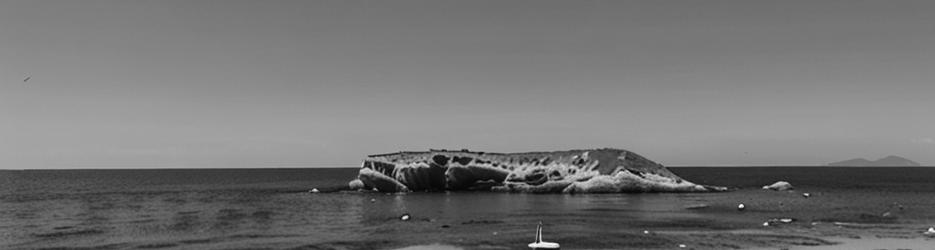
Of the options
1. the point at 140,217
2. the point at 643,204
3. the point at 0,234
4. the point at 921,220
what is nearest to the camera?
the point at 0,234

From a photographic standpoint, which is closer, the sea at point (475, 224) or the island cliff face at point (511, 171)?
the sea at point (475, 224)

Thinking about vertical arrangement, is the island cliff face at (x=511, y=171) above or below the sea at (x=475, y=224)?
above

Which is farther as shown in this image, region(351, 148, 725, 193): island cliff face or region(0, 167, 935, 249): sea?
region(351, 148, 725, 193): island cliff face

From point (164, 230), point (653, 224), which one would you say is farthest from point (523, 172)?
point (164, 230)

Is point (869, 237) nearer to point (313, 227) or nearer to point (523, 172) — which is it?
point (313, 227)

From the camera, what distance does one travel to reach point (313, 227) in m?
51.0

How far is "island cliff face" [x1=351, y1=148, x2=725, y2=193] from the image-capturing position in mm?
91750

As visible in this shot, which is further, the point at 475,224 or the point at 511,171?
the point at 511,171

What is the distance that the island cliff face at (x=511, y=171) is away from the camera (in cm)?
9175

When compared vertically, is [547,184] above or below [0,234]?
above

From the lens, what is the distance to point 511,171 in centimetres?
9819

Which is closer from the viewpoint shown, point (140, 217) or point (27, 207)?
point (140, 217)

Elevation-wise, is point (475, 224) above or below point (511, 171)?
below

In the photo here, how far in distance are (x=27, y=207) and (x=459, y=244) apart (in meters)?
62.6
